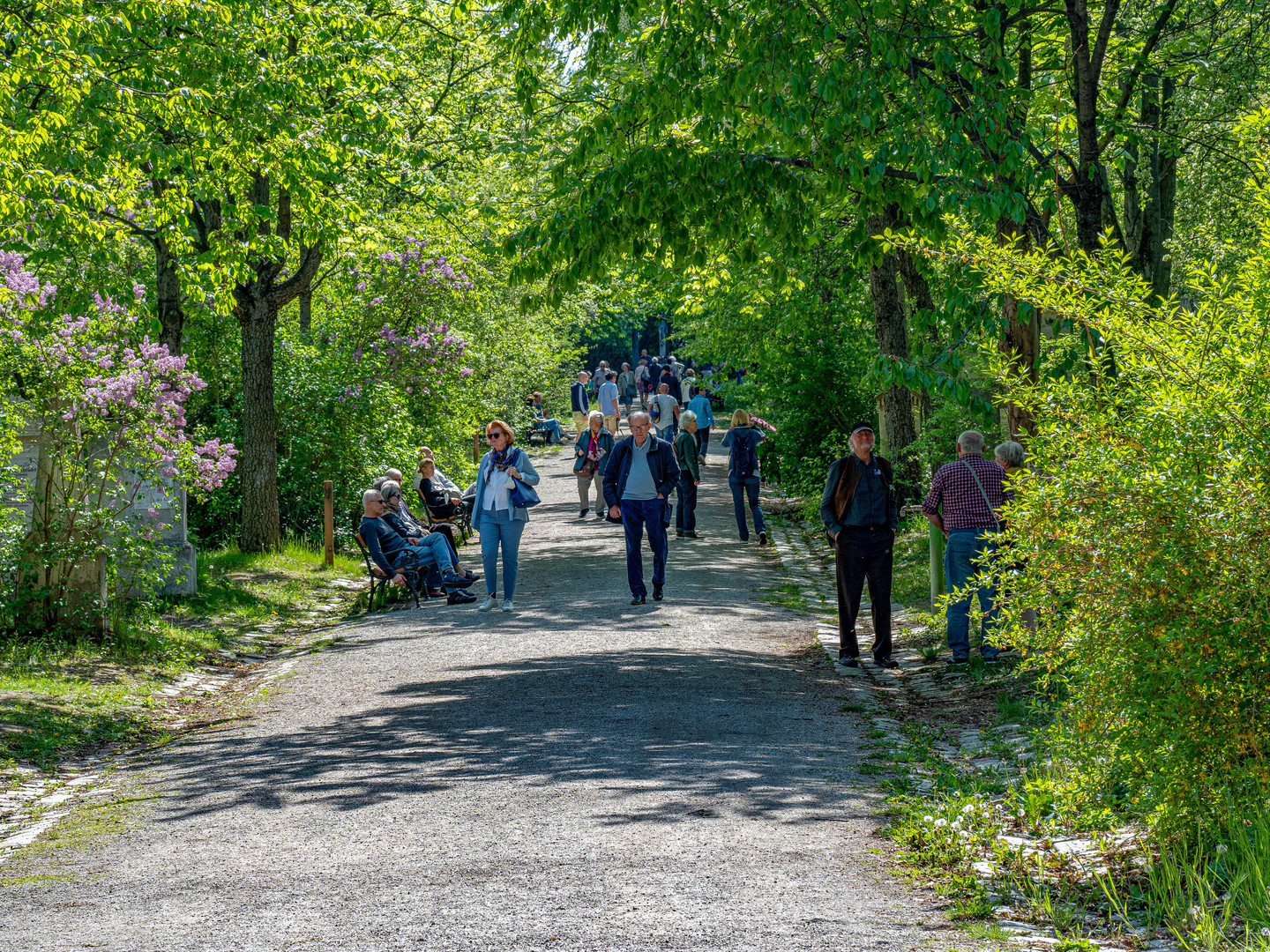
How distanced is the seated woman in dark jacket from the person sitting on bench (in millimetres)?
1895

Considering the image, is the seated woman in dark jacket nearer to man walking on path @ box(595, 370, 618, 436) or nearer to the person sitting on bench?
the person sitting on bench

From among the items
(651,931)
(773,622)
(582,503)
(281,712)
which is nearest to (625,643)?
(773,622)

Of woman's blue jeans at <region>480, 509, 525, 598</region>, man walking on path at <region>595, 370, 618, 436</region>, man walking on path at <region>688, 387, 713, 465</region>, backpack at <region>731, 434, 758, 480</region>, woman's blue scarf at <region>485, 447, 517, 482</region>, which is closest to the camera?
woman's blue scarf at <region>485, 447, 517, 482</region>

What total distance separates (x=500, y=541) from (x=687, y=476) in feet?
19.9

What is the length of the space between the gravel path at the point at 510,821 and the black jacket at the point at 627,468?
8.36 feet

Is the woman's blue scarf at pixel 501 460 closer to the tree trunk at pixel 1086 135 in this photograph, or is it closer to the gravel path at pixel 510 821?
the gravel path at pixel 510 821

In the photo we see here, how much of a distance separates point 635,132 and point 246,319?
22.1 ft

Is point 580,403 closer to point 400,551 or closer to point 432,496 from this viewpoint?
point 432,496

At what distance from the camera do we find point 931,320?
11039 millimetres

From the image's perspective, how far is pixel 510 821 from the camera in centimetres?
622

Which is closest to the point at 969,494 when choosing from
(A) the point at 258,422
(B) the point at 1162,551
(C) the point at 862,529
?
(C) the point at 862,529

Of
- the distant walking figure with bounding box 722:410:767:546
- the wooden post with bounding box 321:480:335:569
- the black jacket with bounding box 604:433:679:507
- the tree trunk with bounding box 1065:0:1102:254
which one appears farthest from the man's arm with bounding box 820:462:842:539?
the wooden post with bounding box 321:480:335:569

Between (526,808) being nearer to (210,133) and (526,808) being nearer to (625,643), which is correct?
(625,643)

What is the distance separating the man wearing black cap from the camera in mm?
10766
